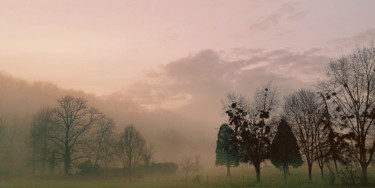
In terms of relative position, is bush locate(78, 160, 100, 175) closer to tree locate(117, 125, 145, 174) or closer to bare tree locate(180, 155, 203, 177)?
tree locate(117, 125, 145, 174)

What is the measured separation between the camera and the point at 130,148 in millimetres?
89062

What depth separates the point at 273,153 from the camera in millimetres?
64688

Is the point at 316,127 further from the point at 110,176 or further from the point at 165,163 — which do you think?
the point at 165,163

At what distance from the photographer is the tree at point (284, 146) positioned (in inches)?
2544

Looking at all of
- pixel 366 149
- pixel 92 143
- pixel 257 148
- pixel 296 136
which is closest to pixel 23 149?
pixel 92 143

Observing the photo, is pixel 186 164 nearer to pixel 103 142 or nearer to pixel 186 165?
pixel 186 165

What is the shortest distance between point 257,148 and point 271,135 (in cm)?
387

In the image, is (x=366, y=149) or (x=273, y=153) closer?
(x=366, y=149)

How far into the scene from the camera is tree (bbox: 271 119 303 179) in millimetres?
64625

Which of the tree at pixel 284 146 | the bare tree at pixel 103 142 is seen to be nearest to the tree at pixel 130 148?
the bare tree at pixel 103 142

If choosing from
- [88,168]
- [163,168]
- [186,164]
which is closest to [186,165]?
[186,164]

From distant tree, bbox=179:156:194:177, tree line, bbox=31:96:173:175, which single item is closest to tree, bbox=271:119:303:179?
tree line, bbox=31:96:173:175

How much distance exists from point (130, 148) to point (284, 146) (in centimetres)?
4275

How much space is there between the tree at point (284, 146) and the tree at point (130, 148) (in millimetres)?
39357
